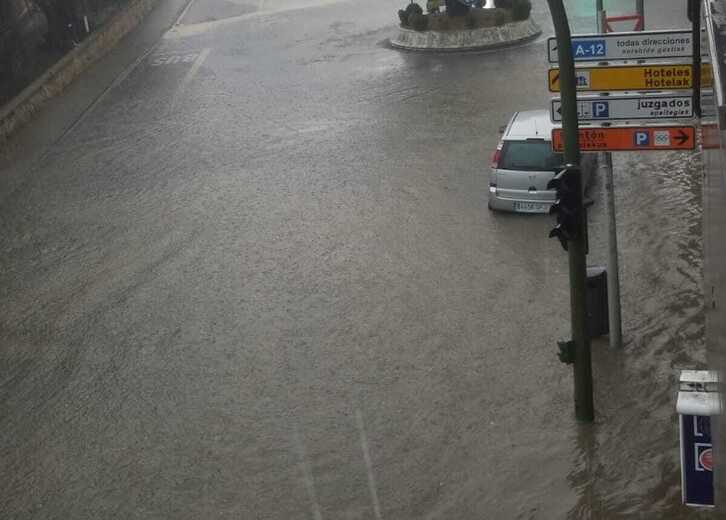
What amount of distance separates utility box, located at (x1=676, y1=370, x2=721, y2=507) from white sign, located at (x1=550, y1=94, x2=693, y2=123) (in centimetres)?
438

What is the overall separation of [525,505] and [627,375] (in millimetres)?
2713

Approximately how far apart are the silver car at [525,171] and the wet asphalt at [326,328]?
0.29 meters

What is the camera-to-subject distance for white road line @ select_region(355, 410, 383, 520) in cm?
1005

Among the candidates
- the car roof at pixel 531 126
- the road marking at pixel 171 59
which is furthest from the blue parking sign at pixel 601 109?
the road marking at pixel 171 59

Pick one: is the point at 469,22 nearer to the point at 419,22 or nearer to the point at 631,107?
the point at 419,22

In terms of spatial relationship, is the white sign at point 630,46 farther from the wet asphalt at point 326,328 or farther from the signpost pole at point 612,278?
the wet asphalt at point 326,328

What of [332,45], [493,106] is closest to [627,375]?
[493,106]

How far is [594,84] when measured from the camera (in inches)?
452

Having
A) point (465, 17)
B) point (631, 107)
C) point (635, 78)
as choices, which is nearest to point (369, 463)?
point (631, 107)

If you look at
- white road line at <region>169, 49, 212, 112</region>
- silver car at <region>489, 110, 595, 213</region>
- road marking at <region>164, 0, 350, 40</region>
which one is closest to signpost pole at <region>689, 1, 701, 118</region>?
silver car at <region>489, 110, 595, 213</region>

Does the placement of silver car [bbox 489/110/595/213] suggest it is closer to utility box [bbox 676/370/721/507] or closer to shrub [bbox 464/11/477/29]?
utility box [bbox 676/370/721/507]

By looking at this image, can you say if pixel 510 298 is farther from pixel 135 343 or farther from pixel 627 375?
pixel 135 343

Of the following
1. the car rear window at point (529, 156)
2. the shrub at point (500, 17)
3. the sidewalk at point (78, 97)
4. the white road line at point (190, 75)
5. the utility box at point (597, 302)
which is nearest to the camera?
the utility box at point (597, 302)

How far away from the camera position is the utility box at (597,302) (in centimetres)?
1268
